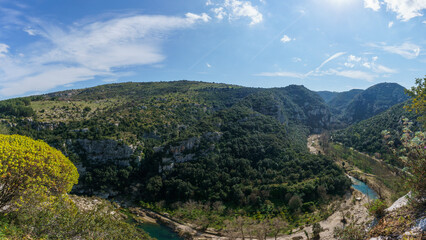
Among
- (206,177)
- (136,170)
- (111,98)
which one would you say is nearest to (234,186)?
(206,177)

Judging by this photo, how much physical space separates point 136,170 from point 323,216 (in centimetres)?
6788

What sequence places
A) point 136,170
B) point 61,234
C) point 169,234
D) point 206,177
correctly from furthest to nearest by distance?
1. point 136,170
2. point 206,177
3. point 169,234
4. point 61,234

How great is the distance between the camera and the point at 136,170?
7831 centimetres

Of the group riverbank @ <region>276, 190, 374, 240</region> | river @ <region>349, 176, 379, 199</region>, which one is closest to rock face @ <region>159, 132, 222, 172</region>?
riverbank @ <region>276, 190, 374, 240</region>

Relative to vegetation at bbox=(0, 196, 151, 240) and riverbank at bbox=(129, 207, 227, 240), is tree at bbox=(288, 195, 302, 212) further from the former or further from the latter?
vegetation at bbox=(0, 196, 151, 240)

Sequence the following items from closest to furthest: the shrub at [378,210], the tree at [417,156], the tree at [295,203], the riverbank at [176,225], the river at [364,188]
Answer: the tree at [417,156], the shrub at [378,210], the riverbank at [176,225], the tree at [295,203], the river at [364,188]

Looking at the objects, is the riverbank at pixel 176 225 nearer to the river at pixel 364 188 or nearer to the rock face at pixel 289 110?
the river at pixel 364 188

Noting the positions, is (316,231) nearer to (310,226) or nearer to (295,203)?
(310,226)

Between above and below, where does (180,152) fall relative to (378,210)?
below

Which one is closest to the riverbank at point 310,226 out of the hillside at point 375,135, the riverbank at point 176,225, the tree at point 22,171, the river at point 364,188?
the riverbank at point 176,225

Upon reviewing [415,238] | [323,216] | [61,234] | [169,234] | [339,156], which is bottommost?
[169,234]

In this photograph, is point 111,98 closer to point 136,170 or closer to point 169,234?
point 136,170

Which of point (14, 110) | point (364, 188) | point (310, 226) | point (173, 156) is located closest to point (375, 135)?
point (364, 188)

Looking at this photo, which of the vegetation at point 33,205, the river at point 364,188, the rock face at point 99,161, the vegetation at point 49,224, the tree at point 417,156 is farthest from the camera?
the rock face at point 99,161
